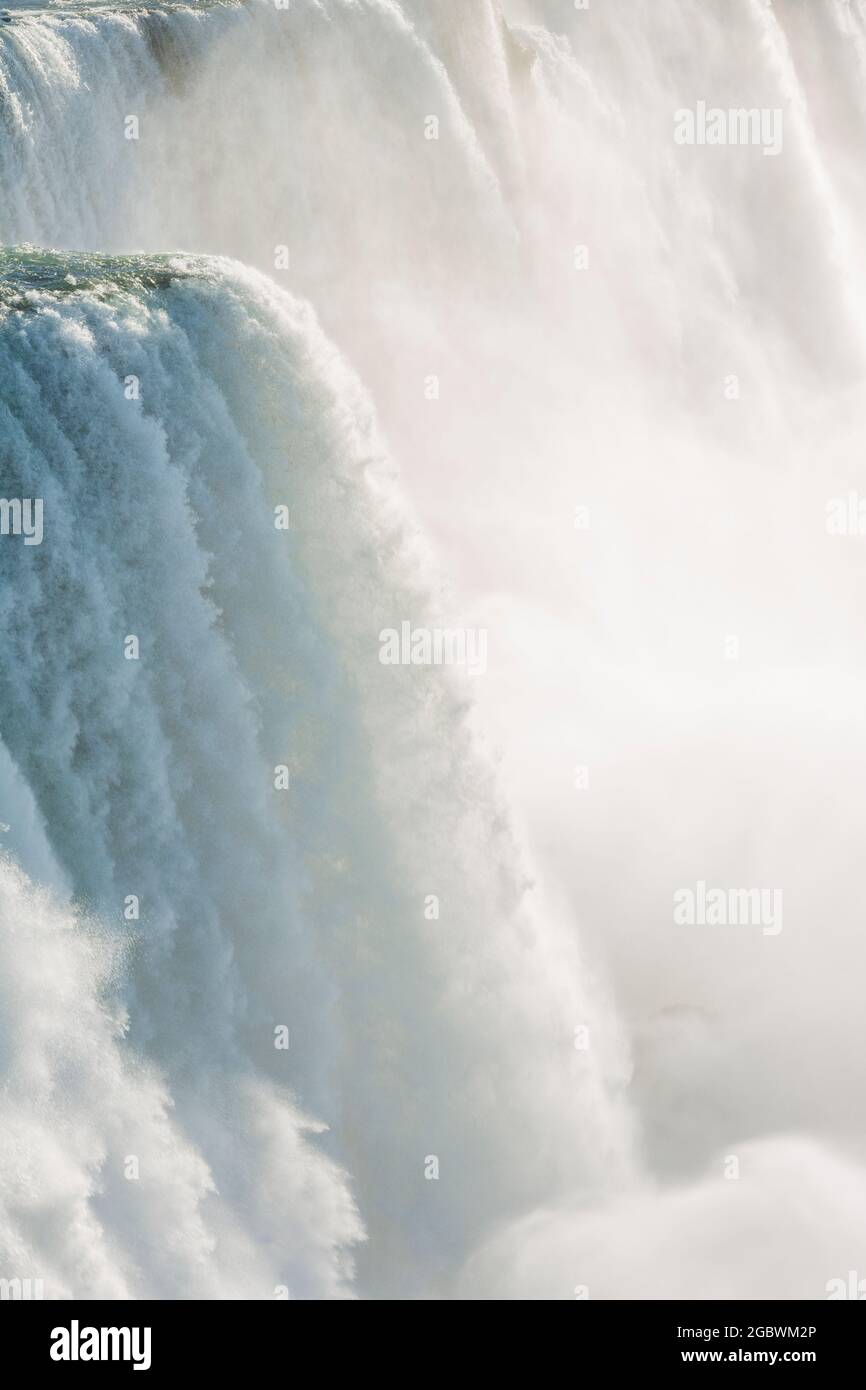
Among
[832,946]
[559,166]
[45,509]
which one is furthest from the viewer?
[559,166]

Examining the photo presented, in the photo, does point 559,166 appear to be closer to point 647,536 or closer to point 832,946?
point 647,536

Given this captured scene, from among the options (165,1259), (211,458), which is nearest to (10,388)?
(211,458)

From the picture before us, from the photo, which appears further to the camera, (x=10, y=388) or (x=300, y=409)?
(x=300, y=409)

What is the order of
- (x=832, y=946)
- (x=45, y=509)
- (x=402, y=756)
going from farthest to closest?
(x=832, y=946), (x=402, y=756), (x=45, y=509)

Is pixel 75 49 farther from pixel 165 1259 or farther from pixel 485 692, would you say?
pixel 165 1259

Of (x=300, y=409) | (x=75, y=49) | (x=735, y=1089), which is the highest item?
(x=75, y=49)

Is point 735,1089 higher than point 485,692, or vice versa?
point 485,692
